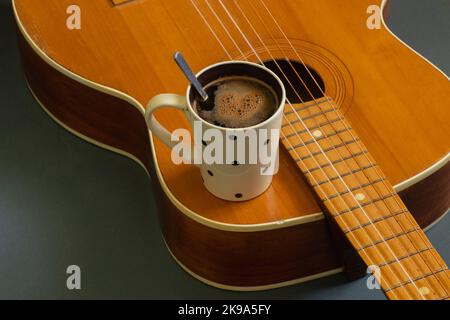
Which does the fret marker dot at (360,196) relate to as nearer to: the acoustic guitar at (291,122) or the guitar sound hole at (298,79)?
the acoustic guitar at (291,122)

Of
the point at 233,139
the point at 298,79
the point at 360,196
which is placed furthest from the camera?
the point at 298,79

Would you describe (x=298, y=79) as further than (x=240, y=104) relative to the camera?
Yes

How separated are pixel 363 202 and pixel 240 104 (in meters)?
0.22

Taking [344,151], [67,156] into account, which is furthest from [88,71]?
[344,151]

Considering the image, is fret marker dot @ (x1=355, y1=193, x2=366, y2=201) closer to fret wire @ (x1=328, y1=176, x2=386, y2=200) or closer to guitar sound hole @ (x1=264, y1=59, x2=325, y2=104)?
fret wire @ (x1=328, y1=176, x2=386, y2=200)

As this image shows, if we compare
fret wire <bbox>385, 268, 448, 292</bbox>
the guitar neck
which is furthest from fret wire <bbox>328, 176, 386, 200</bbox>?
fret wire <bbox>385, 268, 448, 292</bbox>

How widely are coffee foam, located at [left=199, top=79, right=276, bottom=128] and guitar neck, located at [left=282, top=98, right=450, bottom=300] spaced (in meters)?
0.12

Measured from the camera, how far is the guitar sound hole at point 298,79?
3.54 feet

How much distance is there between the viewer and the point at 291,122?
102 cm

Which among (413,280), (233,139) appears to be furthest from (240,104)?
(413,280)

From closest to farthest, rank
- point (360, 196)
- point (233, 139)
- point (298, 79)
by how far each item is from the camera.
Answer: point (233, 139) < point (360, 196) < point (298, 79)

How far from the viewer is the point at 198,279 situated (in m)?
1.10

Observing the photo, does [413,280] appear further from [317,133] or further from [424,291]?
[317,133]
